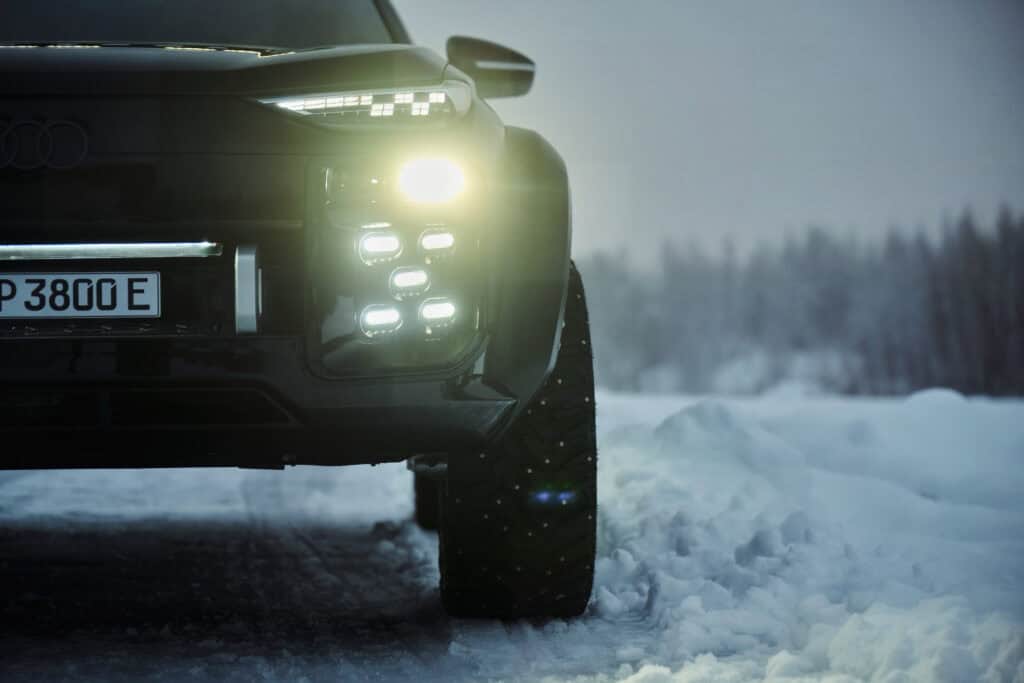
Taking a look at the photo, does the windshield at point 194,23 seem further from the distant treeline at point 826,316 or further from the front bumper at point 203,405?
the distant treeline at point 826,316

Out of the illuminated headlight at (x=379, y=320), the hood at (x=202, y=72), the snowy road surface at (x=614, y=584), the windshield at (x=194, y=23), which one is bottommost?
the snowy road surface at (x=614, y=584)

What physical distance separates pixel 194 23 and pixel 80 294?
4.44 ft

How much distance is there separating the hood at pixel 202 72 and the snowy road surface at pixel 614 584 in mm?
1227

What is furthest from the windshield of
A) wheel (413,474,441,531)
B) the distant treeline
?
the distant treeline

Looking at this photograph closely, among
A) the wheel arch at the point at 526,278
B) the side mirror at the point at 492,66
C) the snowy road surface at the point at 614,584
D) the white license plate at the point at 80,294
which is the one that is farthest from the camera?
the side mirror at the point at 492,66

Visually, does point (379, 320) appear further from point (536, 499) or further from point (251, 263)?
point (536, 499)

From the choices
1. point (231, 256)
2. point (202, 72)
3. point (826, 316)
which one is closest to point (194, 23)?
point (202, 72)

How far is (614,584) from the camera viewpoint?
364cm

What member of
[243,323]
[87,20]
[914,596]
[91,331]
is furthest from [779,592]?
[87,20]

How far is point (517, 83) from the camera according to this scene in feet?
11.5

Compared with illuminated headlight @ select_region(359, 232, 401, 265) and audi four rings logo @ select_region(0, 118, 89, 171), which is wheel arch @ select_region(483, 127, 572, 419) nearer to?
illuminated headlight @ select_region(359, 232, 401, 265)

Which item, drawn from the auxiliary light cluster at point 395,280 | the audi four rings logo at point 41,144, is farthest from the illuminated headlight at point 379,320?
the audi four rings logo at point 41,144

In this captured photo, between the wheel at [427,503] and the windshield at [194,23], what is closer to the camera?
the windshield at [194,23]

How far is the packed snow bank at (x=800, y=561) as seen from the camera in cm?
266
